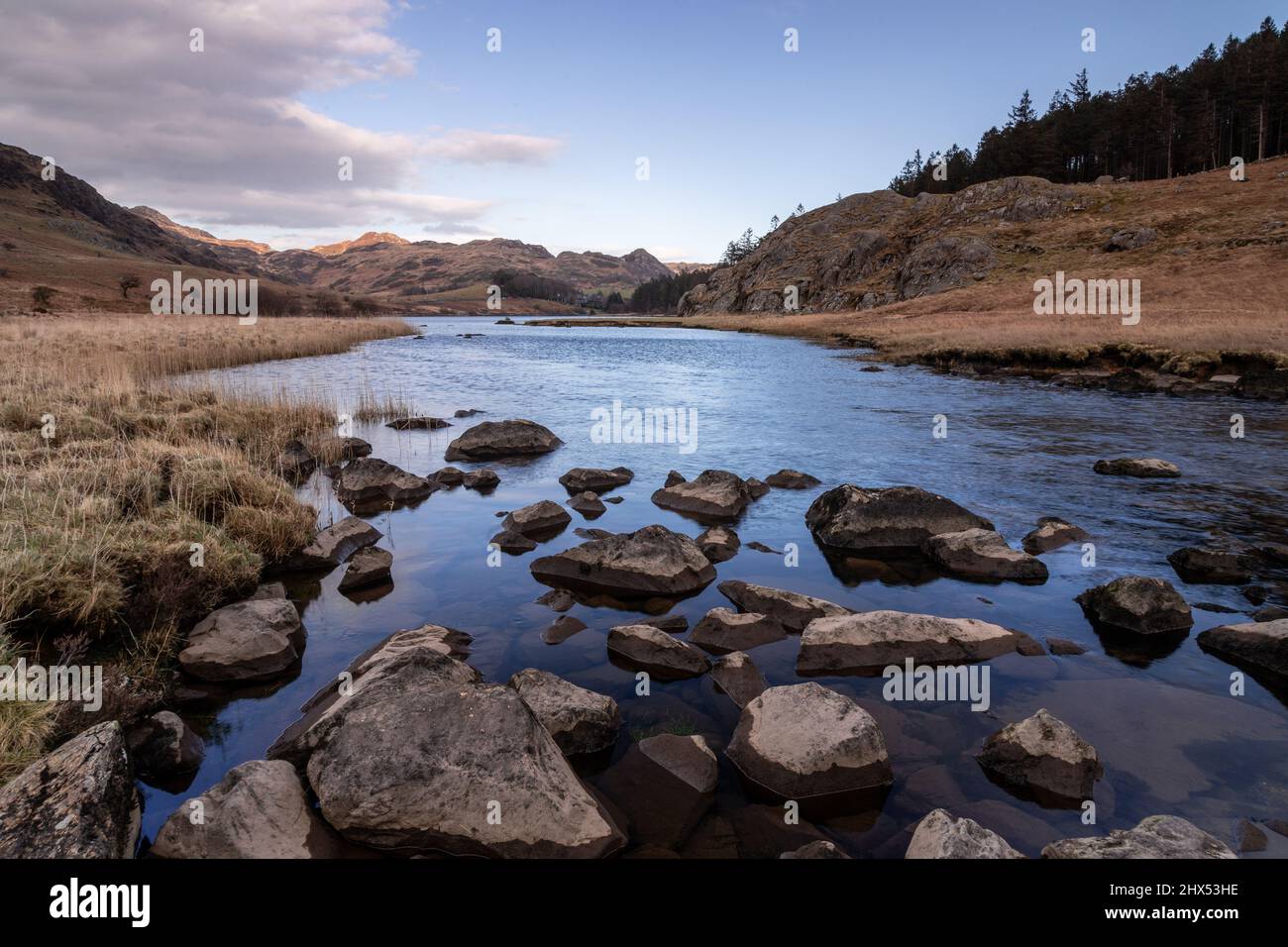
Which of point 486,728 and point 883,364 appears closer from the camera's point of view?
point 486,728

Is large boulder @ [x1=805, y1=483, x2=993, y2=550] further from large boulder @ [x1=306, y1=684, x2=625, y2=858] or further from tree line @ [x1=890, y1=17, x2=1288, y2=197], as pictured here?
tree line @ [x1=890, y1=17, x2=1288, y2=197]

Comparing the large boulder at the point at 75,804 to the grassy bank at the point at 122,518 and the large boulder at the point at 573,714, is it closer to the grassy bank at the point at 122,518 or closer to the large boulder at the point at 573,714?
the grassy bank at the point at 122,518

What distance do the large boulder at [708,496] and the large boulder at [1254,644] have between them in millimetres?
9140

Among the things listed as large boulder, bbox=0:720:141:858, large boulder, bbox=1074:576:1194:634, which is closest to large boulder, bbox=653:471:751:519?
large boulder, bbox=1074:576:1194:634

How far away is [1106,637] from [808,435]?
17.7 meters

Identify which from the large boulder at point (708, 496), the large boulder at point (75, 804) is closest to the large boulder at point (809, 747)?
the large boulder at point (75, 804)

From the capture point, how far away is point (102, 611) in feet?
28.7

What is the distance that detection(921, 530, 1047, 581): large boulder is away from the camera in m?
12.5

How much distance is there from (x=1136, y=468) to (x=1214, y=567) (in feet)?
27.4

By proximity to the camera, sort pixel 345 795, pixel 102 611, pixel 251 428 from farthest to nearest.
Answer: pixel 251 428, pixel 102 611, pixel 345 795

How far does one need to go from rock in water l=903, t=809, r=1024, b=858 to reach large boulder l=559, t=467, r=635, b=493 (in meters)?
13.5

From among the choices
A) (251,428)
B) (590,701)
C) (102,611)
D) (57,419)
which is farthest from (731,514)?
(57,419)
